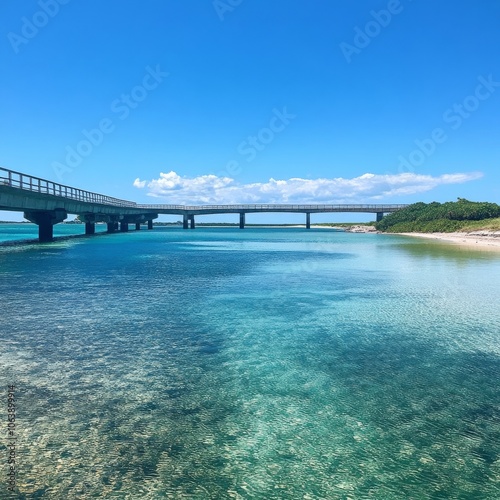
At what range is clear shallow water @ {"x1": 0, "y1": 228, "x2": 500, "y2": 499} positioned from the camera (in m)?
5.98

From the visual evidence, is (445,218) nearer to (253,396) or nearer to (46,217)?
(46,217)

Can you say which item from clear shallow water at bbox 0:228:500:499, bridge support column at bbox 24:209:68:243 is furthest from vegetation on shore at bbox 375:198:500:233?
clear shallow water at bbox 0:228:500:499

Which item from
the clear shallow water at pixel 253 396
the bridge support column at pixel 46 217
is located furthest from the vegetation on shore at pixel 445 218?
the clear shallow water at pixel 253 396

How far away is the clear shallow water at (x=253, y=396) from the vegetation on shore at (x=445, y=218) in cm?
8074

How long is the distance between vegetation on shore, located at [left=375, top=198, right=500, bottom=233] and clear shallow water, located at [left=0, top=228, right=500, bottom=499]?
80.7 meters

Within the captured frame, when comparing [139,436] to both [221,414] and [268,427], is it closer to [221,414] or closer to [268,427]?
[221,414]

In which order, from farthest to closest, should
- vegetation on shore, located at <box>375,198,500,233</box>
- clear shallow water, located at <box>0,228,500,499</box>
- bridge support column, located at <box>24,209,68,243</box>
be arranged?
1. vegetation on shore, located at <box>375,198,500,233</box>
2. bridge support column, located at <box>24,209,68,243</box>
3. clear shallow water, located at <box>0,228,500,499</box>

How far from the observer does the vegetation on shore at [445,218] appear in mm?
98000

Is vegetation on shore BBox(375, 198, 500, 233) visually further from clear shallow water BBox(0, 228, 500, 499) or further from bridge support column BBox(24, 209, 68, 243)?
clear shallow water BBox(0, 228, 500, 499)

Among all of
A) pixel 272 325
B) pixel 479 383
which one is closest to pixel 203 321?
pixel 272 325

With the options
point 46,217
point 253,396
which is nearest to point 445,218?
point 46,217

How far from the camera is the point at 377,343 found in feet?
43.4

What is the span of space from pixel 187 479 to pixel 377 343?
878 centimetres

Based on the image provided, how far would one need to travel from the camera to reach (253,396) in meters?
8.99
